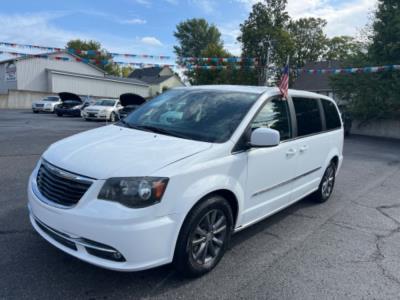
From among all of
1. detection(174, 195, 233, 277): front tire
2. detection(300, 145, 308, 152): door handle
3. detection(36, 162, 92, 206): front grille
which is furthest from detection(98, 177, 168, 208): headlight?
detection(300, 145, 308, 152): door handle

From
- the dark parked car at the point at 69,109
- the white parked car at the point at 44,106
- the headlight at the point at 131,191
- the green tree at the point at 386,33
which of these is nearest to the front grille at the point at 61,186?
the headlight at the point at 131,191

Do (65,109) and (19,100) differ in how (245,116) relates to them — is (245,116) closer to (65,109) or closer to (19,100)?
(65,109)

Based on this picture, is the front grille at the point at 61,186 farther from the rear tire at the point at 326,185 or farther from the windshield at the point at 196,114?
the rear tire at the point at 326,185

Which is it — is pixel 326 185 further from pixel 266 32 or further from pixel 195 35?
pixel 195 35

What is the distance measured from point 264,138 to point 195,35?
72276 mm

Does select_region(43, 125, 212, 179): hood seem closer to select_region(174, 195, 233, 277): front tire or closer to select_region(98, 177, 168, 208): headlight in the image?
select_region(98, 177, 168, 208): headlight

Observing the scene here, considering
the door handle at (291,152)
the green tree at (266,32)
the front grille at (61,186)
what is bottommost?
the front grille at (61,186)

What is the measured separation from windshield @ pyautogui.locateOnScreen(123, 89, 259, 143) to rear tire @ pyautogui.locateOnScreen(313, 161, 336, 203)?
2307mm

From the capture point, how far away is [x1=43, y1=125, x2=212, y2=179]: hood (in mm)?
2629

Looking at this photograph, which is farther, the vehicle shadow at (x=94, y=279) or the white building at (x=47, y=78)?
the white building at (x=47, y=78)

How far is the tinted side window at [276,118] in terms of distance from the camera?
366 centimetres

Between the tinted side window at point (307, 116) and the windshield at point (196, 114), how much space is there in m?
0.84

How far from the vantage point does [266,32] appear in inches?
1531

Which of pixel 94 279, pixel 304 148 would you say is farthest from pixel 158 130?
pixel 304 148
